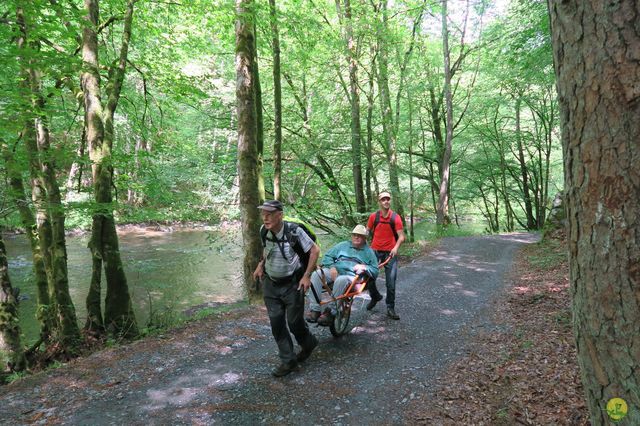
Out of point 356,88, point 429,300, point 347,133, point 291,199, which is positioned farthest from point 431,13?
point 429,300

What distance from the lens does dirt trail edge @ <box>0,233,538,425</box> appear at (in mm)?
3609

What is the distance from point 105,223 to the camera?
739cm

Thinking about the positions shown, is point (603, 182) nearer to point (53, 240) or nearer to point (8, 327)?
point (8, 327)

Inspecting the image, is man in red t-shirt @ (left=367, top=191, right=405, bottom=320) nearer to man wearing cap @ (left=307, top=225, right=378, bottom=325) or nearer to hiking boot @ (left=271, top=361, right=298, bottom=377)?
man wearing cap @ (left=307, top=225, right=378, bottom=325)

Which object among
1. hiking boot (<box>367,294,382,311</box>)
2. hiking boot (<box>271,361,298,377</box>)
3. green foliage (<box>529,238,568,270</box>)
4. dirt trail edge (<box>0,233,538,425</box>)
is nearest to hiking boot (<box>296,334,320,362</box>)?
dirt trail edge (<box>0,233,538,425</box>)

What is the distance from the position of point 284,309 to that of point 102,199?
4.96 metres

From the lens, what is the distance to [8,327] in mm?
6070

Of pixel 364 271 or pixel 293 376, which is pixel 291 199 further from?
pixel 293 376

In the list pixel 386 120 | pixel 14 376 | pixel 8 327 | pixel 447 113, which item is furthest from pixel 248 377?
pixel 447 113

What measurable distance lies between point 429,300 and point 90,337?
677 centimetres

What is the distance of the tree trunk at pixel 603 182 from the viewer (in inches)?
56.3

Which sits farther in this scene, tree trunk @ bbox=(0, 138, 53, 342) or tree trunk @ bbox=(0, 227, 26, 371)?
tree trunk @ bbox=(0, 138, 53, 342)

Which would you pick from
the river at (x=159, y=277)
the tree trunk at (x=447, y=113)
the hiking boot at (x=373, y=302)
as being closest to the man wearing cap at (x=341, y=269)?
the hiking boot at (x=373, y=302)

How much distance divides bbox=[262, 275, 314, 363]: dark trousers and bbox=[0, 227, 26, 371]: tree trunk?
4.69 metres
